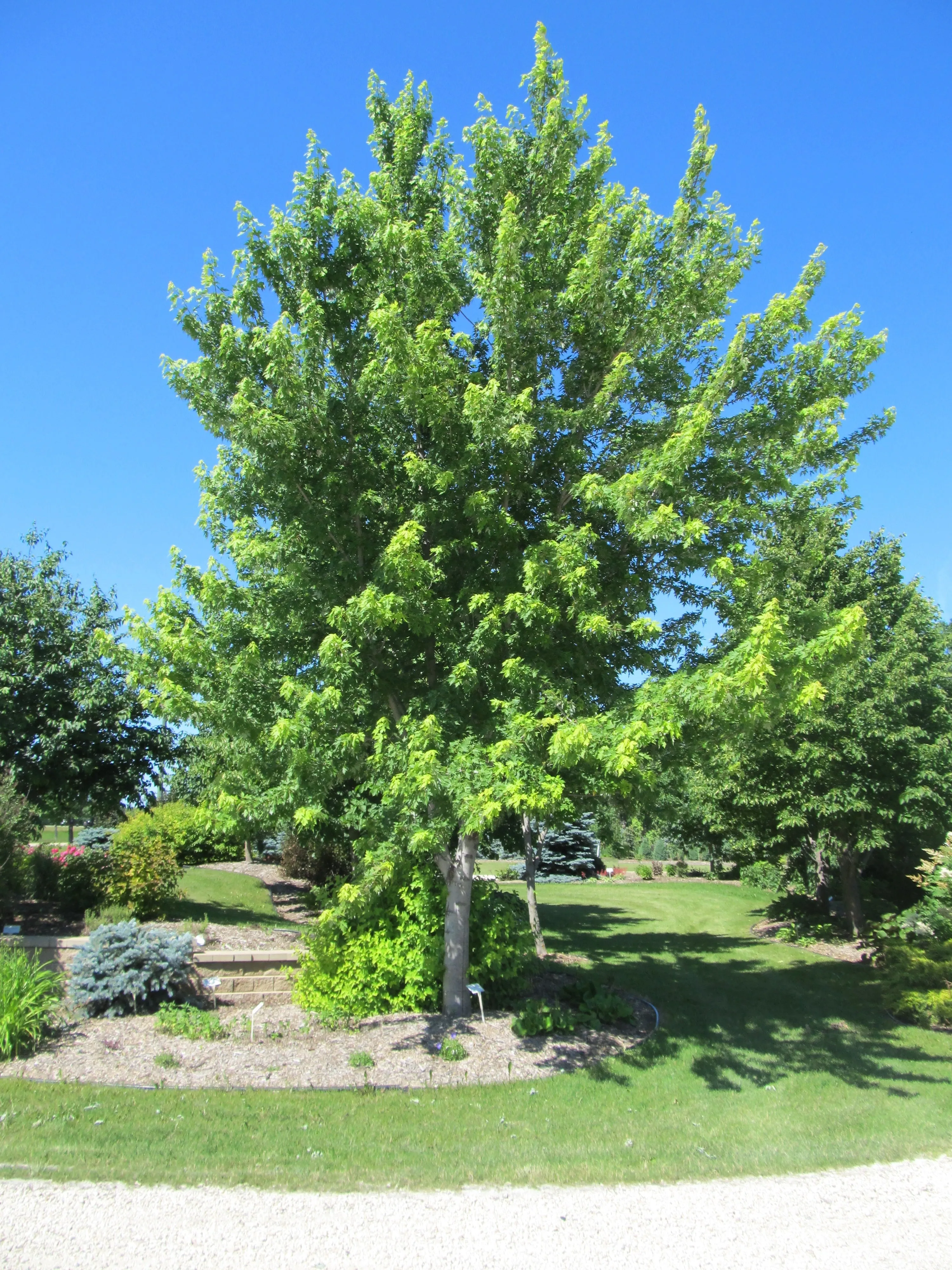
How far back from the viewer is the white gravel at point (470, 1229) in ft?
12.7

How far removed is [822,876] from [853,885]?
6.67 feet

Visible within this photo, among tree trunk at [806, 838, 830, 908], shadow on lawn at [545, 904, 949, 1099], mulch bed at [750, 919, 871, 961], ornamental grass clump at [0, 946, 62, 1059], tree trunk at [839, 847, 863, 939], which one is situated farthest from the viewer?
tree trunk at [806, 838, 830, 908]

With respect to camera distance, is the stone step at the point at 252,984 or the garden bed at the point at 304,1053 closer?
the garden bed at the point at 304,1053

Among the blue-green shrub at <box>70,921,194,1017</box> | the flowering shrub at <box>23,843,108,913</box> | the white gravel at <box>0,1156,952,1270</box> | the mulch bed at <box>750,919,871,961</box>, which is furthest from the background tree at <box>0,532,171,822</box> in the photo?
the mulch bed at <box>750,919,871,961</box>

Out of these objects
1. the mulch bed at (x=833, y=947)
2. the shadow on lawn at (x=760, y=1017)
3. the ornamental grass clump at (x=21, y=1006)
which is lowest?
the mulch bed at (x=833, y=947)

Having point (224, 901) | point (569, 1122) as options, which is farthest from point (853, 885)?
point (224, 901)

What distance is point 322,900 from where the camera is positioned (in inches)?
362

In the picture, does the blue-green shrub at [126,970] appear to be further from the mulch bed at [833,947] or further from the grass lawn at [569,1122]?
the mulch bed at [833,947]

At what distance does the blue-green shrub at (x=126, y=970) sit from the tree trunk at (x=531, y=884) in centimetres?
621

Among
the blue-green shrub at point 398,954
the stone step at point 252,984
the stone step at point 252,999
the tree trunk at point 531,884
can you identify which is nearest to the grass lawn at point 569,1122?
the blue-green shrub at point 398,954

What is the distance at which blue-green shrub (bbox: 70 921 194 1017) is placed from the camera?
794 cm

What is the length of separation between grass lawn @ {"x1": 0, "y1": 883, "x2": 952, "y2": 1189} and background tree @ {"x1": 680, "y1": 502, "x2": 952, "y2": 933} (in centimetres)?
376

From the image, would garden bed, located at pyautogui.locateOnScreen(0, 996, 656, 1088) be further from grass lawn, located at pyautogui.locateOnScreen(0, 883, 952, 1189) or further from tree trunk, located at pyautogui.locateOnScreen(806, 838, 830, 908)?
tree trunk, located at pyautogui.locateOnScreen(806, 838, 830, 908)

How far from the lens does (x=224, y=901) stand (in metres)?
15.5
